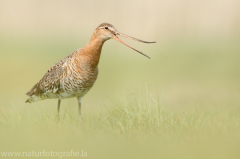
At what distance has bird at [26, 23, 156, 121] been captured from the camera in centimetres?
533

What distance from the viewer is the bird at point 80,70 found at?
5328 mm

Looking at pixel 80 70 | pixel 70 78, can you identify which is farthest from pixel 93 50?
pixel 70 78

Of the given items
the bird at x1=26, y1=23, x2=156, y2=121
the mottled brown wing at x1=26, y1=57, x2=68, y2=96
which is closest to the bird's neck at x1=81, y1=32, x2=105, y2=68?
the bird at x1=26, y1=23, x2=156, y2=121

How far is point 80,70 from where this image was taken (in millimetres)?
5543

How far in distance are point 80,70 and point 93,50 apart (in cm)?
47

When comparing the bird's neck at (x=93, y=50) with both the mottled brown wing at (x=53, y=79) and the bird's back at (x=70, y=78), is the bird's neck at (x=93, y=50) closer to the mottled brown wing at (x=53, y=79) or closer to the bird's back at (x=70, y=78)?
the bird's back at (x=70, y=78)

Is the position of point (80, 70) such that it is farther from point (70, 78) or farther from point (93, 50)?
point (93, 50)

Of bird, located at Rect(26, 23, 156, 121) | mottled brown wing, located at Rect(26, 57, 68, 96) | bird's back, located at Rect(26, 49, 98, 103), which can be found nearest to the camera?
bird, located at Rect(26, 23, 156, 121)

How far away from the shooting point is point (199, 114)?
5293 mm

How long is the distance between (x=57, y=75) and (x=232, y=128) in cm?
342

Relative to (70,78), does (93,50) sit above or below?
above

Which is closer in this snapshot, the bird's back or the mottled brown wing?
the bird's back

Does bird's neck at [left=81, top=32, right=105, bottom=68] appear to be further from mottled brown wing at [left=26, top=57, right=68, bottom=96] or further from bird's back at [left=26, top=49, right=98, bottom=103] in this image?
mottled brown wing at [left=26, top=57, right=68, bottom=96]

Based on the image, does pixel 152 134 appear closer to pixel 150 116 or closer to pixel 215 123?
pixel 150 116
